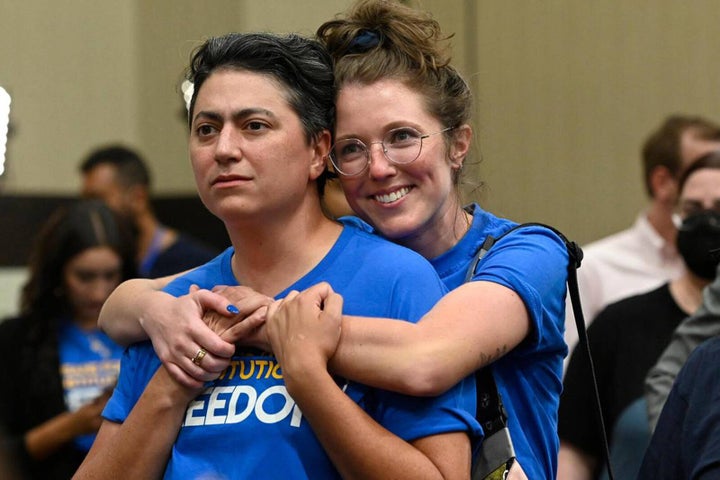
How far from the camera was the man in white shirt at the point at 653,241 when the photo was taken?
518 cm

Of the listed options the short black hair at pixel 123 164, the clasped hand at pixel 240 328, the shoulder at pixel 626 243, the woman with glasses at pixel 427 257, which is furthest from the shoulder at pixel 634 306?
the short black hair at pixel 123 164

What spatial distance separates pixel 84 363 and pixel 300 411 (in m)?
2.33

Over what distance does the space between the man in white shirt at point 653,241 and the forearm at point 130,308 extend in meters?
2.58

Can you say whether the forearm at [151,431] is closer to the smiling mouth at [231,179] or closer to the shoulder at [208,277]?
the shoulder at [208,277]

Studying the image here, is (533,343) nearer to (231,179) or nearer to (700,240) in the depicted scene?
(231,179)

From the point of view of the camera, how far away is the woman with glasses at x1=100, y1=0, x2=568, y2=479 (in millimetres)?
2326

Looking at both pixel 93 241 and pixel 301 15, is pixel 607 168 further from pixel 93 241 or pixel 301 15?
pixel 93 241

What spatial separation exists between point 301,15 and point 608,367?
2491 millimetres

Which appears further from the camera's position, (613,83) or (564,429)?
(613,83)

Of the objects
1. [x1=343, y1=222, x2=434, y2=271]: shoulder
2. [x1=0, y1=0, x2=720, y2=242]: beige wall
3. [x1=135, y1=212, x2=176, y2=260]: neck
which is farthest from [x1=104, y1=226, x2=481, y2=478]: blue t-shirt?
[x1=135, y1=212, x2=176, y2=260]: neck

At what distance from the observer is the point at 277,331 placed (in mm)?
2352

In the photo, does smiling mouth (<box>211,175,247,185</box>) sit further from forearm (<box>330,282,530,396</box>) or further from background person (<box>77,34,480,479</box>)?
forearm (<box>330,282,530,396</box>)

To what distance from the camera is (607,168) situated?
637 cm

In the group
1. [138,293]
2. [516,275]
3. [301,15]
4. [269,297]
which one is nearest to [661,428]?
[516,275]
